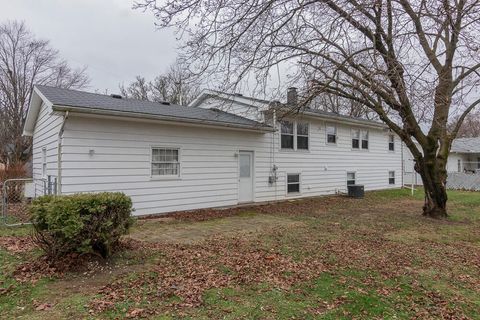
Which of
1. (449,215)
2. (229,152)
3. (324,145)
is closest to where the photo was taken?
(449,215)

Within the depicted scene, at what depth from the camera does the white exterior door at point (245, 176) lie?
12774 mm

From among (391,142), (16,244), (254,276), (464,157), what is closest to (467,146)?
(464,157)

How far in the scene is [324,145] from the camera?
16.2 meters

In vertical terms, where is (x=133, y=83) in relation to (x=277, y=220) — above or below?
above

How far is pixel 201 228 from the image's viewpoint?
839 centimetres

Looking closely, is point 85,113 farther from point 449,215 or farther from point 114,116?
point 449,215

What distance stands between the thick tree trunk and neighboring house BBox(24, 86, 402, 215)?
4.65 metres

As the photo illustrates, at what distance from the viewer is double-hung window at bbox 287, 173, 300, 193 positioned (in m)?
14.6

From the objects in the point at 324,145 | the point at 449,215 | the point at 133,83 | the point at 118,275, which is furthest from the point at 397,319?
the point at 133,83

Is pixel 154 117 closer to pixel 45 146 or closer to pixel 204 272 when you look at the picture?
pixel 45 146

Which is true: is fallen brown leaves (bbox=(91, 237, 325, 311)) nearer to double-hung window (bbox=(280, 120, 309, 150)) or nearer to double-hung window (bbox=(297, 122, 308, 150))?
double-hung window (bbox=(280, 120, 309, 150))

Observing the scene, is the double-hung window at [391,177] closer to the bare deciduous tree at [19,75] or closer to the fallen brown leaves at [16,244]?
the fallen brown leaves at [16,244]

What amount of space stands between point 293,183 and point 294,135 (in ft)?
6.81

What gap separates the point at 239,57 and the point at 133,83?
25.8 m
